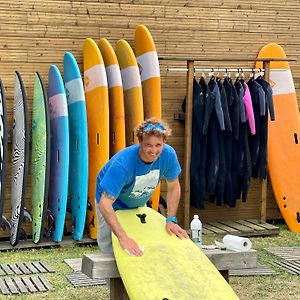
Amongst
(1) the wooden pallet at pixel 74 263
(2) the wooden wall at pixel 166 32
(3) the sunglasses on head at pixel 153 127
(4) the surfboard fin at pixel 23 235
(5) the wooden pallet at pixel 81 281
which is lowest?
(5) the wooden pallet at pixel 81 281

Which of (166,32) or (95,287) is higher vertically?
(166,32)

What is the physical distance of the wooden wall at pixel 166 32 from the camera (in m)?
6.45

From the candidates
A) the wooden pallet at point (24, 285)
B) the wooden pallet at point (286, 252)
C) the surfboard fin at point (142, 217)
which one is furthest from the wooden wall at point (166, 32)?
the surfboard fin at point (142, 217)

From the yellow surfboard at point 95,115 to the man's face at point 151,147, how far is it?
2568 millimetres

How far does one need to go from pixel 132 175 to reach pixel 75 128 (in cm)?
262

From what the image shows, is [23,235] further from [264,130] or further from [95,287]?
[264,130]

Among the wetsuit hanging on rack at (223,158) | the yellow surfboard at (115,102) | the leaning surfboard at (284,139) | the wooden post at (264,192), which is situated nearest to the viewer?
the yellow surfboard at (115,102)

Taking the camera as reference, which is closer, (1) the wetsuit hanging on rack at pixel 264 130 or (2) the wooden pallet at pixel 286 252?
(2) the wooden pallet at pixel 286 252

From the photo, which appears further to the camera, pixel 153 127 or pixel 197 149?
pixel 197 149

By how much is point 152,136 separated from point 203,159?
3152 millimetres

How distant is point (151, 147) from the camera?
3.70m

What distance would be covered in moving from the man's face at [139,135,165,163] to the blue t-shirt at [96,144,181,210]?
5cm

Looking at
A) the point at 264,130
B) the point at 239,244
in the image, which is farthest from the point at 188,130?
the point at 239,244

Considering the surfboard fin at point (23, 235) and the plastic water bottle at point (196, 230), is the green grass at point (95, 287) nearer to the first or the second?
the surfboard fin at point (23, 235)
